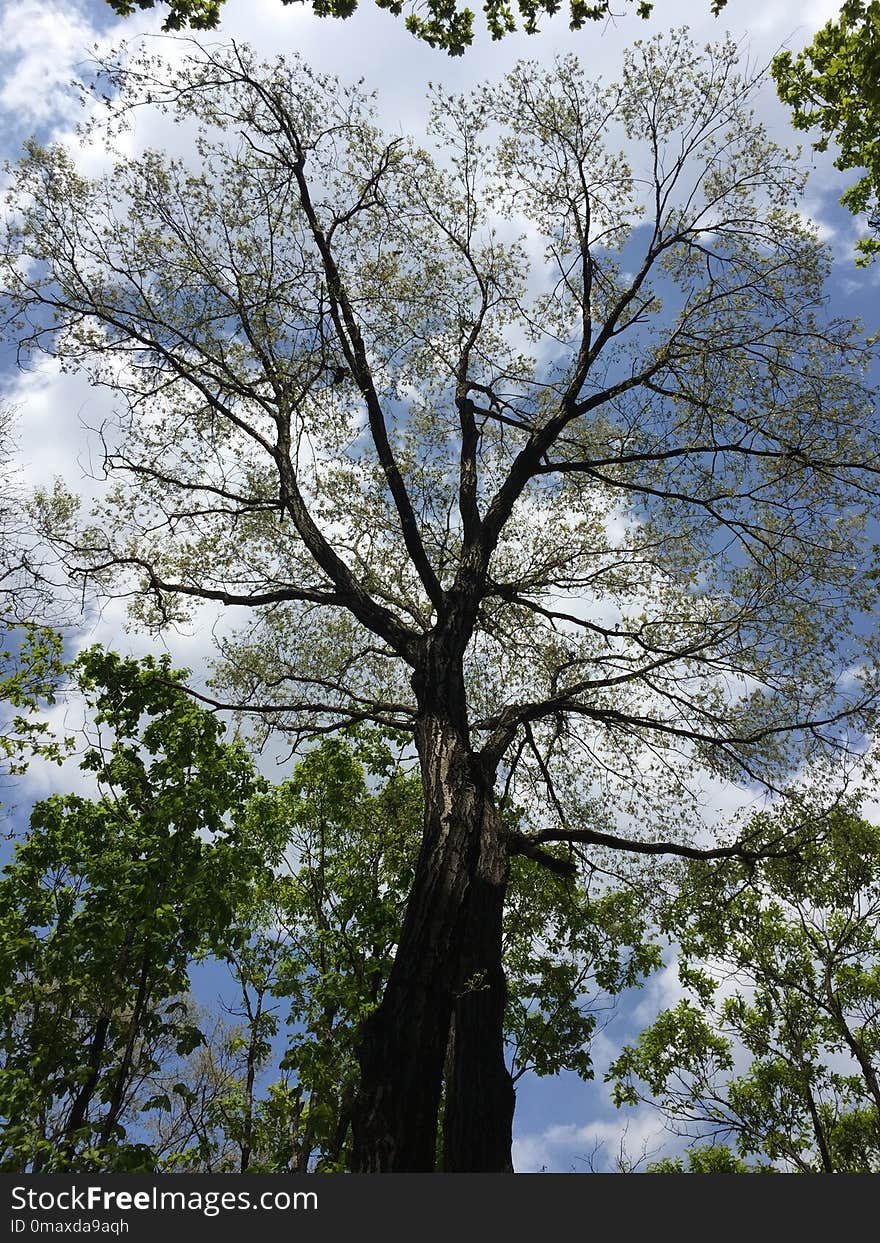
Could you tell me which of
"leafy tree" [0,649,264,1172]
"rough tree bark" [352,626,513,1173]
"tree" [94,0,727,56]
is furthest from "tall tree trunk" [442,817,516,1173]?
"tree" [94,0,727,56]

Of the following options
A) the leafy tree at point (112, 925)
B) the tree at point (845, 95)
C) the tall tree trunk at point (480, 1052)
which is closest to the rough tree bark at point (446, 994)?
the tall tree trunk at point (480, 1052)

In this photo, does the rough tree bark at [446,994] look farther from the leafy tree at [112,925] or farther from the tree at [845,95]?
the tree at [845,95]

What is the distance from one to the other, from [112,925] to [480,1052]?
170 inches

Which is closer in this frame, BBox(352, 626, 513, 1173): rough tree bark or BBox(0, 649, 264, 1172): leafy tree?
BBox(352, 626, 513, 1173): rough tree bark

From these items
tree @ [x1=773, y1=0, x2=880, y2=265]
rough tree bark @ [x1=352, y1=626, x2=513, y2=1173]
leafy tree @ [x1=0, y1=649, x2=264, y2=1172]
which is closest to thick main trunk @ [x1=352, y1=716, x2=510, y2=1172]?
rough tree bark @ [x1=352, y1=626, x2=513, y2=1173]

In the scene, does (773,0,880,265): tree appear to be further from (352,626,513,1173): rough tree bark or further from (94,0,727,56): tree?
(352,626,513,1173): rough tree bark

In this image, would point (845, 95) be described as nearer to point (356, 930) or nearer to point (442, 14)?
point (442, 14)

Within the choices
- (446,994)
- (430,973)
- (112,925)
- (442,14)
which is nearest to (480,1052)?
(446,994)

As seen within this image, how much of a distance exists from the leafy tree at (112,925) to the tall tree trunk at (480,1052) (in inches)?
109

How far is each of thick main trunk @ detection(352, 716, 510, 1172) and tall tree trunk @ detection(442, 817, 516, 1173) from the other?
0.8 inches

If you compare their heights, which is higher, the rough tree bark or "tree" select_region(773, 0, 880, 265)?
"tree" select_region(773, 0, 880, 265)

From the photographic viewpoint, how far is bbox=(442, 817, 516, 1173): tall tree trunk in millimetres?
5531

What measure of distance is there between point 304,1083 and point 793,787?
724cm

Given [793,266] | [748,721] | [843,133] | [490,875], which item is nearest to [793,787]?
[748,721]
